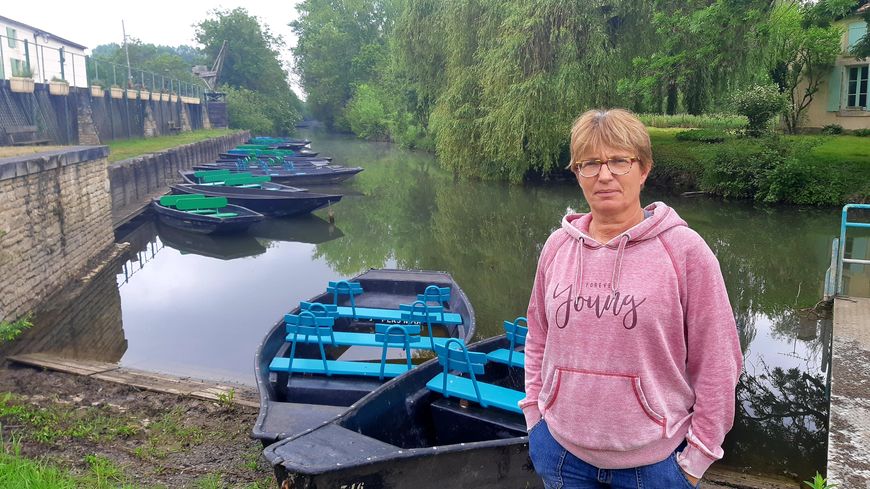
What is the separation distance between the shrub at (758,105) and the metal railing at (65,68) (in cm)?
1706

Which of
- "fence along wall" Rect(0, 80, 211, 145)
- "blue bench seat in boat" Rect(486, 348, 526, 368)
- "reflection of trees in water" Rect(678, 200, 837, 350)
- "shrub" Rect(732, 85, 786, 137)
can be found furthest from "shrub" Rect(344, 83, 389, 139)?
"blue bench seat in boat" Rect(486, 348, 526, 368)

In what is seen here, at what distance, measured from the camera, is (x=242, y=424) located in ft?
17.6

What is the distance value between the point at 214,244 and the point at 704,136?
12878 mm

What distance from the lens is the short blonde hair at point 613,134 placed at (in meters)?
1.83

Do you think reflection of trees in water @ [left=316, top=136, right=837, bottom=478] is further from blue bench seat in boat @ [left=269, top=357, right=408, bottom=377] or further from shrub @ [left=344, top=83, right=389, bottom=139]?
shrub @ [left=344, top=83, right=389, bottom=139]

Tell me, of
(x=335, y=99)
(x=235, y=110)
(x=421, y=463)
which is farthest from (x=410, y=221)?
(x=335, y=99)

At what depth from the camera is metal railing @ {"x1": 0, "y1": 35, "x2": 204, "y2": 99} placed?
1711 cm

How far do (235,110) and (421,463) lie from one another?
154 feet

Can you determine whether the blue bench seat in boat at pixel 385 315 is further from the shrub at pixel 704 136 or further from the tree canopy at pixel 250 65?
the tree canopy at pixel 250 65

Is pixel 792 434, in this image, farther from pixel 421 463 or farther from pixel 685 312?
pixel 685 312

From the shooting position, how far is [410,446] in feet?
15.6

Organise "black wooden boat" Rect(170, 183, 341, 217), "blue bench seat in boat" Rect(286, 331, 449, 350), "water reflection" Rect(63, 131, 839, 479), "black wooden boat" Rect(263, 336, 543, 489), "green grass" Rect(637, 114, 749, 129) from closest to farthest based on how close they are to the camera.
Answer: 1. "black wooden boat" Rect(263, 336, 543, 489)
2. "blue bench seat in boat" Rect(286, 331, 449, 350)
3. "water reflection" Rect(63, 131, 839, 479)
4. "black wooden boat" Rect(170, 183, 341, 217)
5. "green grass" Rect(637, 114, 749, 129)

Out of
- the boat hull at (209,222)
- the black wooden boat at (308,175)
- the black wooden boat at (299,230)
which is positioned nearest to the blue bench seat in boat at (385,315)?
the boat hull at (209,222)

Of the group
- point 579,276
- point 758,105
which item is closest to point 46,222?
point 579,276
